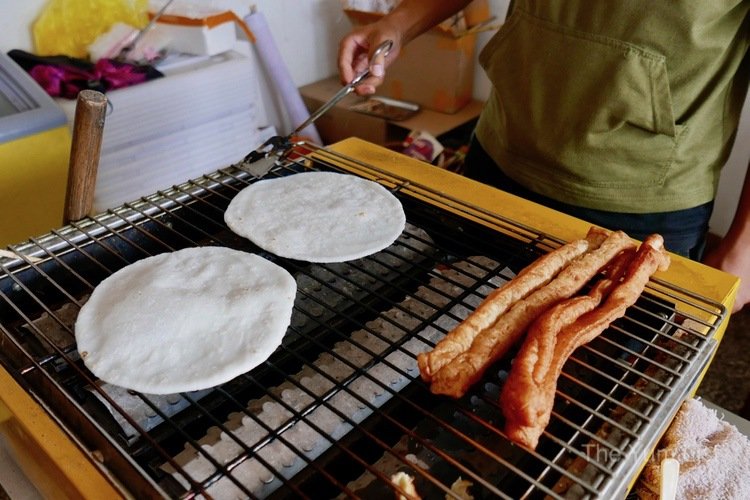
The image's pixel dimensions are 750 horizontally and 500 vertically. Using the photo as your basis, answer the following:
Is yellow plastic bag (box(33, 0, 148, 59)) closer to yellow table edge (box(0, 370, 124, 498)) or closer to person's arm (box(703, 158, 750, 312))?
yellow table edge (box(0, 370, 124, 498))

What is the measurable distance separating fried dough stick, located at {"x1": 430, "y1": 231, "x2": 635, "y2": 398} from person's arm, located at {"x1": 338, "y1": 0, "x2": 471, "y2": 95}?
0.81 metres

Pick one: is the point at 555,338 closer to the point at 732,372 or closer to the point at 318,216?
the point at 318,216

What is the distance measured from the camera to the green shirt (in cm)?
138

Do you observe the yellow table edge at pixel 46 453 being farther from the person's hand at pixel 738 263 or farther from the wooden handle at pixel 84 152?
the person's hand at pixel 738 263

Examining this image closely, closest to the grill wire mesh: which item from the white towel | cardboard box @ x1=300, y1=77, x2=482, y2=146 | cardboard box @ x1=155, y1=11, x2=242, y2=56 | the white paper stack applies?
the white towel

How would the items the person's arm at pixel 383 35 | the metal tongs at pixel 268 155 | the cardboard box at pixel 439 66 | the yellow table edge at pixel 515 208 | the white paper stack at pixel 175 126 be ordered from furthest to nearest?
the cardboard box at pixel 439 66 → the white paper stack at pixel 175 126 → the person's arm at pixel 383 35 → the metal tongs at pixel 268 155 → the yellow table edge at pixel 515 208

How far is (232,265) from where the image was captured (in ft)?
3.84

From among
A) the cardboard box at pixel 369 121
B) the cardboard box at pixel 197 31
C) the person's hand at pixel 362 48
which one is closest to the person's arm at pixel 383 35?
the person's hand at pixel 362 48

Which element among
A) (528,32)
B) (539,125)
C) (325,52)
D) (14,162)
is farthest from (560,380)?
(325,52)

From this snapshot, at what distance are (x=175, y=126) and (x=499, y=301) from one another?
7.41 ft

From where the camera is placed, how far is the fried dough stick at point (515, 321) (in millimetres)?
873

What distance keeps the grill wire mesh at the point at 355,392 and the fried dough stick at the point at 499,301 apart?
6 cm

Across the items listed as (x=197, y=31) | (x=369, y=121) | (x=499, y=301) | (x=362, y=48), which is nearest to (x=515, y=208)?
(x=499, y=301)

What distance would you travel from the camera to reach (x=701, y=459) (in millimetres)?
1068
